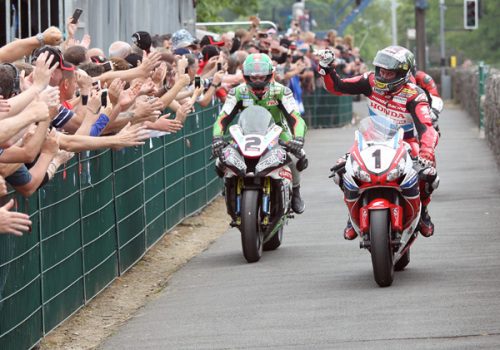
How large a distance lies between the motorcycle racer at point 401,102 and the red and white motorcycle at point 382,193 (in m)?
0.24

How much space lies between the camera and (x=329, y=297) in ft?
31.4

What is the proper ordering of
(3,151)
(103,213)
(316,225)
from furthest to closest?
(316,225)
(103,213)
(3,151)

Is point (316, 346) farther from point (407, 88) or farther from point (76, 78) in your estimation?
point (407, 88)

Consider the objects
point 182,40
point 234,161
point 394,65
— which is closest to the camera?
point 394,65

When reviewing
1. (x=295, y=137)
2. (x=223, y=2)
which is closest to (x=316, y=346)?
(x=295, y=137)

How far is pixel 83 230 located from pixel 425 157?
2718mm

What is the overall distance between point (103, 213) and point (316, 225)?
172 inches

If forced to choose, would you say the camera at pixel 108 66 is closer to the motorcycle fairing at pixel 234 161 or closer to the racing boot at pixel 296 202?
the motorcycle fairing at pixel 234 161

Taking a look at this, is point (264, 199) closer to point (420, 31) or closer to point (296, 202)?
point (296, 202)

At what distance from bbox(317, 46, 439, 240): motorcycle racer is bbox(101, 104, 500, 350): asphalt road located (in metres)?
0.66

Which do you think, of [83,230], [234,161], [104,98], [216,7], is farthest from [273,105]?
[216,7]

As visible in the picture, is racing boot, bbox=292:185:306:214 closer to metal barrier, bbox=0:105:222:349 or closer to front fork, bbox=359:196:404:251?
metal barrier, bbox=0:105:222:349

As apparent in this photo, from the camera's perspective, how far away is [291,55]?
2367cm

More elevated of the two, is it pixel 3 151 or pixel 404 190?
pixel 3 151
